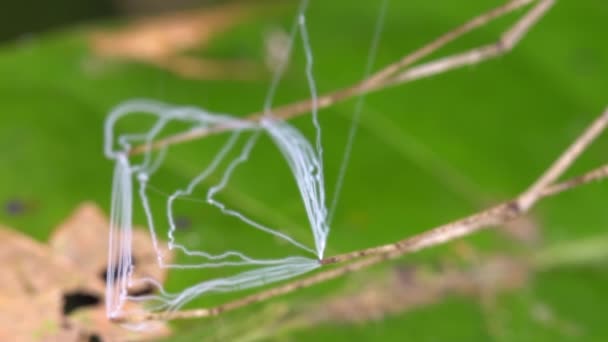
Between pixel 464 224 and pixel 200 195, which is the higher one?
pixel 200 195

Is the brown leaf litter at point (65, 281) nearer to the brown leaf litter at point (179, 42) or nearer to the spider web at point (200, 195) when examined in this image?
the spider web at point (200, 195)

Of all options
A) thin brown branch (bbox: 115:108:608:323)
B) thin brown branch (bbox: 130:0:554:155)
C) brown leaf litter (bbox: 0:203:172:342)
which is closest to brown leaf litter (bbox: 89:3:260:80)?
thin brown branch (bbox: 130:0:554:155)

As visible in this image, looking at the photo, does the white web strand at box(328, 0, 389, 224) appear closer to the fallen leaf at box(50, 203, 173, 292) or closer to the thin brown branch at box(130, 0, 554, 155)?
the thin brown branch at box(130, 0, 554, 155)

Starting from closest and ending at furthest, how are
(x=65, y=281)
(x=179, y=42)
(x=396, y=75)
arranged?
(x=65, y=281), (x=396, y=75), (x=179, y=42)

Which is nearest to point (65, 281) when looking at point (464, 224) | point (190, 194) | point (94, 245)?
point (94, 245)

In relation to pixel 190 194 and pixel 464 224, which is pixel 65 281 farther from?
pixel 464 224

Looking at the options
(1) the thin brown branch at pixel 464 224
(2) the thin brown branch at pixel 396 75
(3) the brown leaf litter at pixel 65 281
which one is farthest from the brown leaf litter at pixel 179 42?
(1) the thin brown branch at pixel 464 224

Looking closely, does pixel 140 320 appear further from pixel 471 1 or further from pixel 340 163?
pixel 471 1
